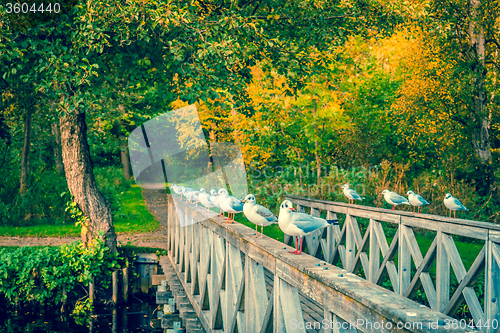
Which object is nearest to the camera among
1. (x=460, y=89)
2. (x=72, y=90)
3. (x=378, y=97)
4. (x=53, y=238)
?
(x=72, y=90)

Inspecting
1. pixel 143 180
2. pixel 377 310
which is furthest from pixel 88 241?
pixel 143 180

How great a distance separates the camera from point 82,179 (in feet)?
30.8

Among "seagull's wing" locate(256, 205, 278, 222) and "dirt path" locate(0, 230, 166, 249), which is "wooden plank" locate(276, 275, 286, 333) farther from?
"dirt path" locate(0, 230, 166, 249)

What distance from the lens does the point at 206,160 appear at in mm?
21250

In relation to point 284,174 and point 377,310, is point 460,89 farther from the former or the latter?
point 377,310

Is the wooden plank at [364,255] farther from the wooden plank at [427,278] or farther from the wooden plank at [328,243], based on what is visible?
the wooden plank at [427,278]

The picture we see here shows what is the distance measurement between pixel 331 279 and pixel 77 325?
7.75 meters

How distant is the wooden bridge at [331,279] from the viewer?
204 centimetres

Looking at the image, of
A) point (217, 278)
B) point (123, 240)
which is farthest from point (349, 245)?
point (123, 240)

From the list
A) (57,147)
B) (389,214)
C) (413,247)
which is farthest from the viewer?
(57,147)

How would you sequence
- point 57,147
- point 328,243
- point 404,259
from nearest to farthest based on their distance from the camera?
point 404,259 < point 328,243 < point 57,147

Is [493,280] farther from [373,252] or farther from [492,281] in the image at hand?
[373,252]

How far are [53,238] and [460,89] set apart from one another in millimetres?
12270

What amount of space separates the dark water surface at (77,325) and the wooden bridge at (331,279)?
140cm
